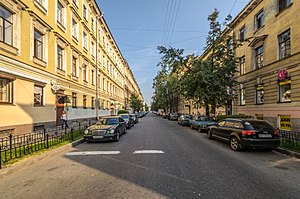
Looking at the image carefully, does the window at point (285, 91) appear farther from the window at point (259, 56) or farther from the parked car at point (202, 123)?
the parked car at point (202, 123)

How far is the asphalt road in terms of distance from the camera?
12.6ft

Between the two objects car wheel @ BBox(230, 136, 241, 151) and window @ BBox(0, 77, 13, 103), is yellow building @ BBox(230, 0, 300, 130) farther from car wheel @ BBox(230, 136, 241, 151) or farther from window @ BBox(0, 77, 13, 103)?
window @ BBox(0, 77, 13, 103)

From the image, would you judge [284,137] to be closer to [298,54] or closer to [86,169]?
[298,54]

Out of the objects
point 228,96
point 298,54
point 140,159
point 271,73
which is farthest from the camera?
point 228,96

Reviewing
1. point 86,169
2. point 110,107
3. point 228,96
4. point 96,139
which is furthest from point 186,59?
point 110,107

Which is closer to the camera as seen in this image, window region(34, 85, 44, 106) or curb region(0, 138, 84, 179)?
curb region(0, 138, 84, 179)

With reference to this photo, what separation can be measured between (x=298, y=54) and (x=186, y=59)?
10068mm

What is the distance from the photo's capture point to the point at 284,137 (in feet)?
32.4

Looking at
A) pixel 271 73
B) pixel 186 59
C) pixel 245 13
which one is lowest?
pixel 271 73

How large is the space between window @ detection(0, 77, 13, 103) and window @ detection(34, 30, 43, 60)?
329 centimetres

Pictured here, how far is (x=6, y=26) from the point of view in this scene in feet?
33.8

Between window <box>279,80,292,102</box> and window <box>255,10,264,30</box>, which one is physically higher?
window <box>255,10,264,30</box>

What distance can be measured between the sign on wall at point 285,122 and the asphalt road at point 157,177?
8.71 m

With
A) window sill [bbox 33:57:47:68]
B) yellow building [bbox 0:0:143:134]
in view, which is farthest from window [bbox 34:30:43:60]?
window sill [bbox 33:57:47:68]
